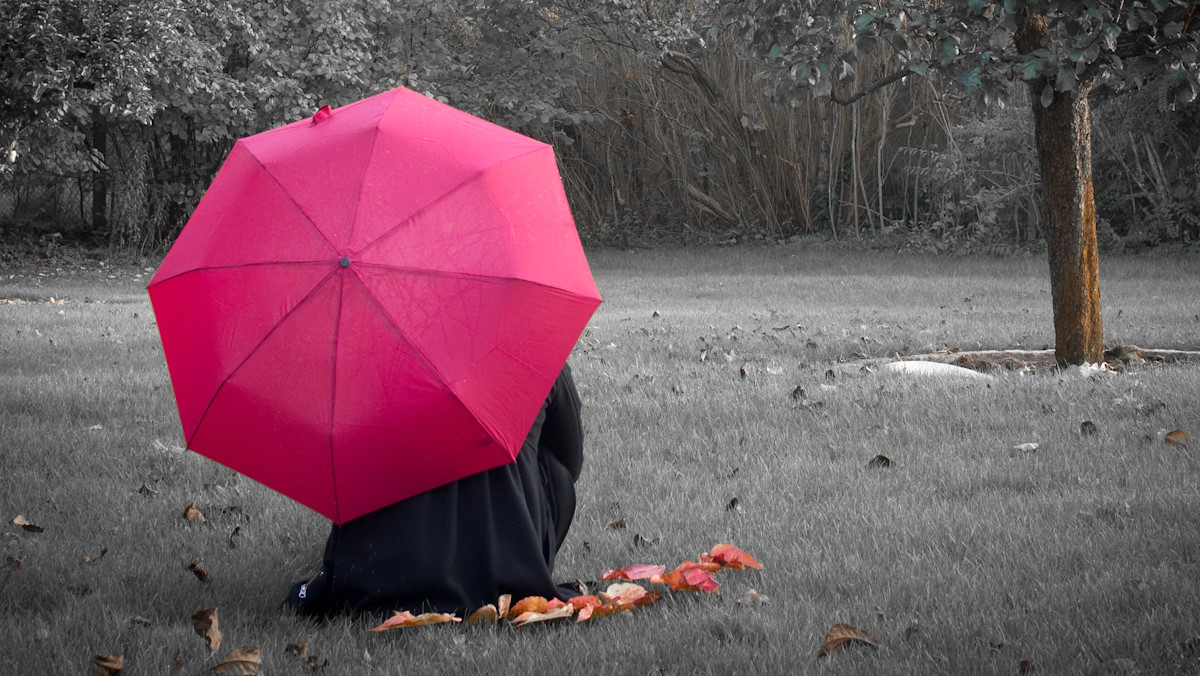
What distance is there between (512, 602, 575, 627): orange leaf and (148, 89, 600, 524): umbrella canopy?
489mm

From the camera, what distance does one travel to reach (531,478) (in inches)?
123

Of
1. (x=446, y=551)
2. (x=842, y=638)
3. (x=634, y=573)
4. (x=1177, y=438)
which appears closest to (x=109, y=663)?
(x=446, y=551)

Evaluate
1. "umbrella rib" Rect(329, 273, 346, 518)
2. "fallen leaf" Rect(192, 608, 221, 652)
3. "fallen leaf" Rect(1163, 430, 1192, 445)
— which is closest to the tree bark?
"fallen leaf" Rect(1163, 430, 1192, 445)

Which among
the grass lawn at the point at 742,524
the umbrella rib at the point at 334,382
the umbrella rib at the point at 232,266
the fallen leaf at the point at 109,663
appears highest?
the umbrella rib at the point at 232,266

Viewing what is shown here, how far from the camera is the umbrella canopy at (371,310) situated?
2555 millimetres

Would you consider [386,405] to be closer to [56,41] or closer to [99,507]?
[99,507]

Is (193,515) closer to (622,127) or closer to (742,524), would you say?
(742,524)

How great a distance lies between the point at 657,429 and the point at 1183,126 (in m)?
13.9

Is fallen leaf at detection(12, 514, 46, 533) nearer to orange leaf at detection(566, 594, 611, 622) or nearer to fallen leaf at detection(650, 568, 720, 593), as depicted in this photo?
orange leaf at detection(566, 594, 611, 622)

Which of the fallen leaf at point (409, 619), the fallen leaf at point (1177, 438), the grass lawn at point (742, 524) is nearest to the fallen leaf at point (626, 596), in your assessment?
the grass lawn at point (742, 524)

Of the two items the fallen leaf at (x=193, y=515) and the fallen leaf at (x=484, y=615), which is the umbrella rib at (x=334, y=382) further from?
the fallen leaf at (x=193, y=515)

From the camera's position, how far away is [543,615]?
2.94 metres

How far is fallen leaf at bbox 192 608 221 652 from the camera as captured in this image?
9.54 ft

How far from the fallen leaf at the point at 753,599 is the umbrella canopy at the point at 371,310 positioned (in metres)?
0.94
